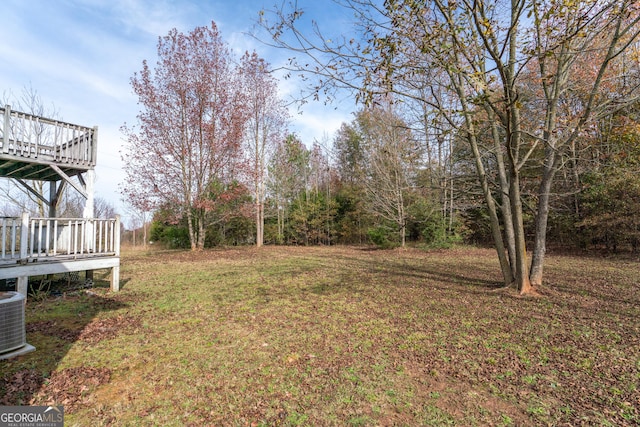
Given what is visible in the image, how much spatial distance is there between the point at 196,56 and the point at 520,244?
1425cm

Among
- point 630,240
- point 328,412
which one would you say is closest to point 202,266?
point 328,412

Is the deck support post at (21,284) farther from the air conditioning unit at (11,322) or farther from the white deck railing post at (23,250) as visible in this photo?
the air conditioning unit at (11,322)

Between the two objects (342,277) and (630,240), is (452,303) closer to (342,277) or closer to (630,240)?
(342,277)

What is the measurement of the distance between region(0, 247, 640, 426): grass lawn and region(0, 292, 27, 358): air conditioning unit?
21cm

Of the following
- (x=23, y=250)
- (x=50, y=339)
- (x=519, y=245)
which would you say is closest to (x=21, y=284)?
(x=23, y=250)

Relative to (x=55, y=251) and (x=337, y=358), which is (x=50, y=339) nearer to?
(x=55, y=251)

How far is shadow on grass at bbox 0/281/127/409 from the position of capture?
93.9 inches

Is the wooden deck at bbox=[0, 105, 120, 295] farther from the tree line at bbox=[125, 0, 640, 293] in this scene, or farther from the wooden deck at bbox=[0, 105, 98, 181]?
the tree line at bbox=[125, 0, 640, 293]

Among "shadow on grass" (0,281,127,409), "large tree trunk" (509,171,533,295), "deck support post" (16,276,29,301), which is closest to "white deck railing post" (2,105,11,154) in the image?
"deck support post" (16,276,29,301)

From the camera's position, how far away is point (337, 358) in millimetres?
2994

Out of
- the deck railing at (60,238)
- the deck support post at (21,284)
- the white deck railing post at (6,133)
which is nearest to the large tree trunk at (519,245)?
the deck railing at (60,238)

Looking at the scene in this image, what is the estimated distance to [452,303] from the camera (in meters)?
4.87

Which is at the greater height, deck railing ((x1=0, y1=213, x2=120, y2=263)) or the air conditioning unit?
deck railing ((x1=0, y1=213, x2=120, y2=263))

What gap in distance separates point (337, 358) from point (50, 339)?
3436mm
